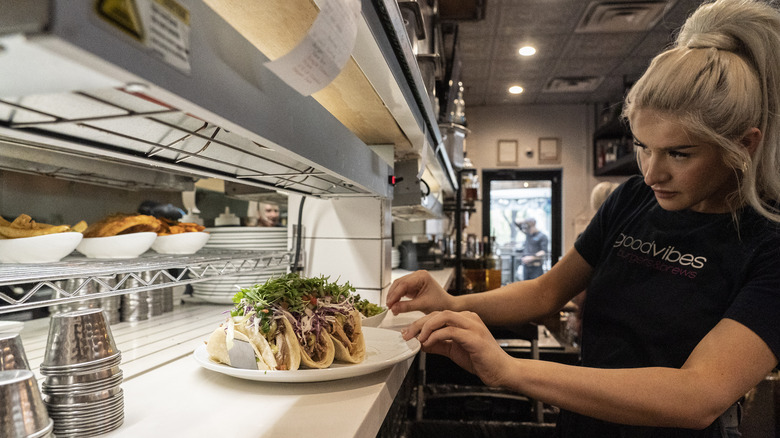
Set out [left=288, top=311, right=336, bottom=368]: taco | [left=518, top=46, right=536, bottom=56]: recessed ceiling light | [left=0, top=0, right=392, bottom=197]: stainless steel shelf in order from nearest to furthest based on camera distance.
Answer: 1. [left=0, top=0, right=392, bottom=197]: stainless steel shelf
2. [left=288, top=311, right=336, bottom=368]: taco
3. [left=518, top=46, right=536, bottom=56]: recessed ceiling light

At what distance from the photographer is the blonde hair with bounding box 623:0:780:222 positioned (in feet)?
3.16

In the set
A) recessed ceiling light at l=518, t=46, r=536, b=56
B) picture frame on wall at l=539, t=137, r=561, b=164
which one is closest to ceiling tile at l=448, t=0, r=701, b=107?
recessed ceiling light at l=518, t=46, r=536, b=56

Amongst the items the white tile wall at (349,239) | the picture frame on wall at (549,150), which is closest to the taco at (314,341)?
the white tile wall at (349,239)

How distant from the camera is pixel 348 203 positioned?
1950mm

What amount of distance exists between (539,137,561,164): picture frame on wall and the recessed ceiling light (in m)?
2.19

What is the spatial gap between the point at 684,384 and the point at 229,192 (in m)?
1.67

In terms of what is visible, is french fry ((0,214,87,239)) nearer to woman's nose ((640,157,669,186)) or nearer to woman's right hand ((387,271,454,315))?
woman's right hand ((387,271,454,315))

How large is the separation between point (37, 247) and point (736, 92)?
152 centimetres

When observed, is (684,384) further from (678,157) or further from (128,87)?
(128,87)

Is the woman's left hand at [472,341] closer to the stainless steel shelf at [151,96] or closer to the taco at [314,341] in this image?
the taco at [314,341]

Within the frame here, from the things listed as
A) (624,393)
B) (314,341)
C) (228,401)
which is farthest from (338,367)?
(624,393)

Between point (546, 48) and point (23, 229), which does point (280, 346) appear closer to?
point (23, 229)

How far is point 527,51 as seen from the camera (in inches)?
188

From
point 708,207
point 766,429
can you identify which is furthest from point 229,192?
point 766,429
